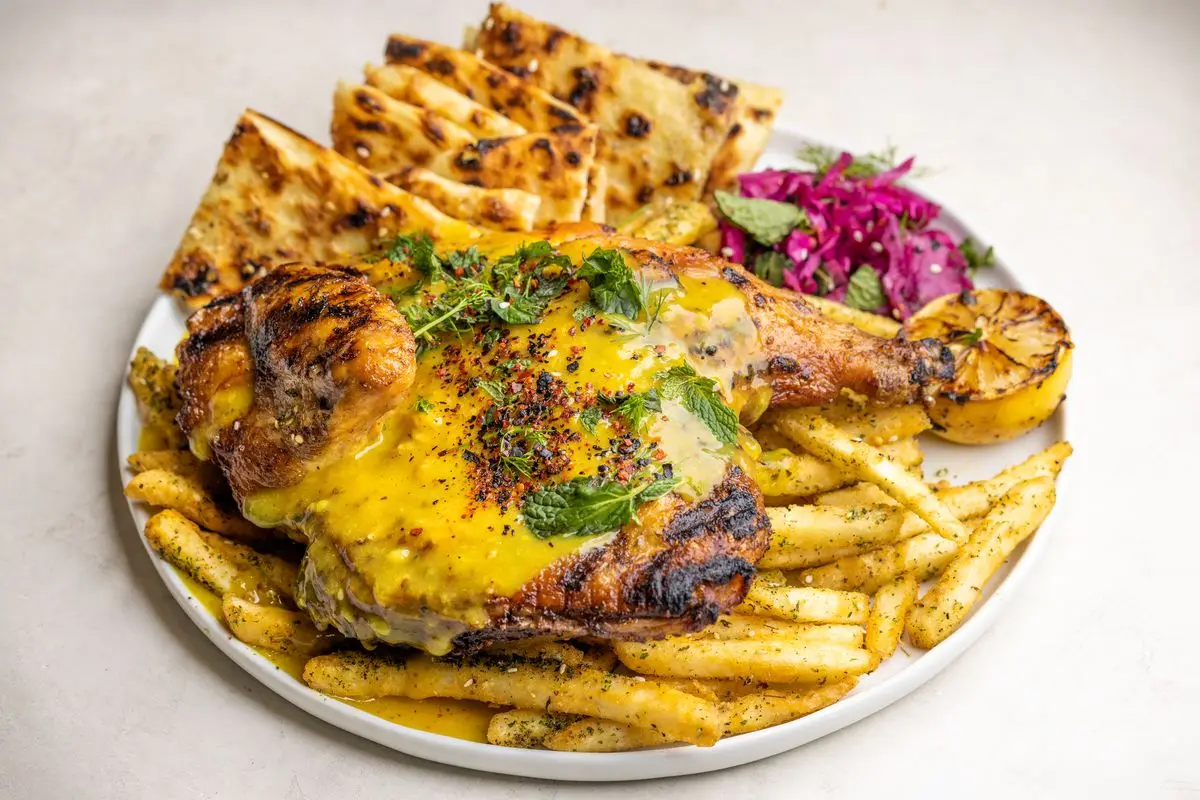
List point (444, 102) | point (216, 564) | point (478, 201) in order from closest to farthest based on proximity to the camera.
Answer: point (216, 564), point (478, 201), point (444, 102)

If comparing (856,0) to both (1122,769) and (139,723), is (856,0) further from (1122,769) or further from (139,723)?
(139,723)

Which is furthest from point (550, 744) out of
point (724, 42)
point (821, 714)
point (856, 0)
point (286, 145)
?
point (856, 0)

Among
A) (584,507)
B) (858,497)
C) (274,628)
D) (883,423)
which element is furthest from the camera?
(883,423)

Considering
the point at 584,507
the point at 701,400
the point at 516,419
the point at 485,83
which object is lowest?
the point at 584,507

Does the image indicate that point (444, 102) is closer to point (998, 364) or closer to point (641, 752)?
point (998, 364)

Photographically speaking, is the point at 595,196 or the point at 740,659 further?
the point at 595,196

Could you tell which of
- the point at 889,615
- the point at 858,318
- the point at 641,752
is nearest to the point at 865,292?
the point at 858,318
